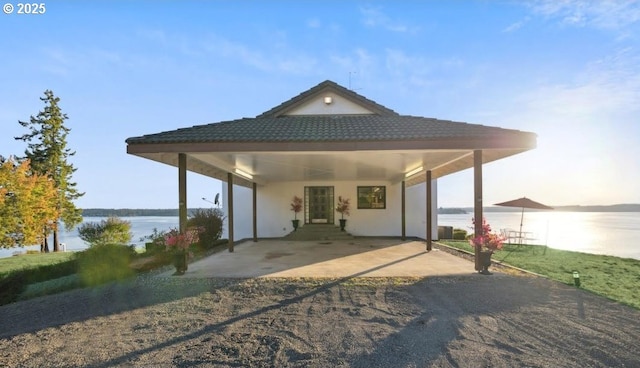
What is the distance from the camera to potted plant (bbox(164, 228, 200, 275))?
769 centimetres

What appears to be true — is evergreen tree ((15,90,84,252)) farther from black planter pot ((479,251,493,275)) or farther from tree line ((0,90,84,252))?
black planter pot ((479,251,493,275))

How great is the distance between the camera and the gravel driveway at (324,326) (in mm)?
3648

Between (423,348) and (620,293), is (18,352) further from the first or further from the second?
(620,293)

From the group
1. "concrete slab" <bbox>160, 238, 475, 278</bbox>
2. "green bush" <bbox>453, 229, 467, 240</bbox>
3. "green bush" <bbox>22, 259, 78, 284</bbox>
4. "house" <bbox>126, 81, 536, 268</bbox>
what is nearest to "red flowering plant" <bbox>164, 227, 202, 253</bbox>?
"house" <bbox>126, 81, 536, 268</bbox>

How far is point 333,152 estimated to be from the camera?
25.2ft

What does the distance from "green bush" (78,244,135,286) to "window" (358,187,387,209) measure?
34.3 feet

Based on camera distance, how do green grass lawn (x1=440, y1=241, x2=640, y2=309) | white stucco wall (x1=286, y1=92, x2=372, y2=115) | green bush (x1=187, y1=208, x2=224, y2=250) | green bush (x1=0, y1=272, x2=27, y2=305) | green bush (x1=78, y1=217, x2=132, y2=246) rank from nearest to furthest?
green grass lawn (x1=440, y1=241, x2=640, y2=309)
green bush (x1=0, y1=272, x2=27, y2=305)
white stucco wall (x1=286, y1=92, x2=372, y2=115)
green bush (x1=187, y1=208, x2=224, y2=250)
green bush (x1=78, y1=217, x2=132, y2=246)

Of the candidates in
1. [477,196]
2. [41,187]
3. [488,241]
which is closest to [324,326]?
[488,241]

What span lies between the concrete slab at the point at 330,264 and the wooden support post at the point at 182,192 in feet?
3.74

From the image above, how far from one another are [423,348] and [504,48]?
924 cm

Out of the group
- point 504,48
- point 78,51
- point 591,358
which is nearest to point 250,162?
point 78,51

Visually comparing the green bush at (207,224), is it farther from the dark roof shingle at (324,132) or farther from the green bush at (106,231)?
the dark roof shingle at (324,132)

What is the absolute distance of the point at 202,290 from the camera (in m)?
6.40

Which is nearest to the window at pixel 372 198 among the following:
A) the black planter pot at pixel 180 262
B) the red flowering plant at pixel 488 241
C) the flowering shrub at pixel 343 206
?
the flowering shrub at pixel 343 206
